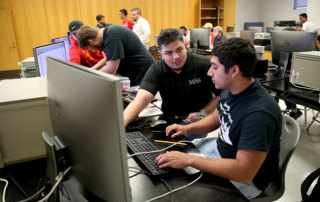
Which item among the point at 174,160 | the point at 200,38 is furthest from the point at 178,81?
the point at 200,38

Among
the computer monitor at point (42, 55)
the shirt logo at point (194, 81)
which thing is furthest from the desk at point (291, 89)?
the computer monitor at point (42, 55)

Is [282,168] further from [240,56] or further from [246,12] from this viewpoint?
[246,12]

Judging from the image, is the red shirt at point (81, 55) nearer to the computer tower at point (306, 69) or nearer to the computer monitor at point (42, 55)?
the computer monitor at point (42, 55)

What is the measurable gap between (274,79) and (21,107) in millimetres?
2381

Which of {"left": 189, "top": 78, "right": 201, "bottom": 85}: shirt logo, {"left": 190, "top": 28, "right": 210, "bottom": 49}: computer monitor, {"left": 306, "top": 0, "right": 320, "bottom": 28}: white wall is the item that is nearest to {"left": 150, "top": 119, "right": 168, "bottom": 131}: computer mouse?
{"left": 189, "top": 78, "right": 201, "bottom": 85}: shirt logo

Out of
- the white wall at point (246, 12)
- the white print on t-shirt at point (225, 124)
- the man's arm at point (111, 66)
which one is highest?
the white wall at point (246, 12)

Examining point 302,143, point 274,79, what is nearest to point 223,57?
point 274,79

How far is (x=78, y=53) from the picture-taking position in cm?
279

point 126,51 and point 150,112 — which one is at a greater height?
point 126,51

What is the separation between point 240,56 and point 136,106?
2.37 feet

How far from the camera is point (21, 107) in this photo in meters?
0.97

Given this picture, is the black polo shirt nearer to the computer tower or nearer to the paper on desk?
the paper on desk

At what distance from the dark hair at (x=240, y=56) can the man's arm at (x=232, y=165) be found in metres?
0.35

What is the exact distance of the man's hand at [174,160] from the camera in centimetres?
91
